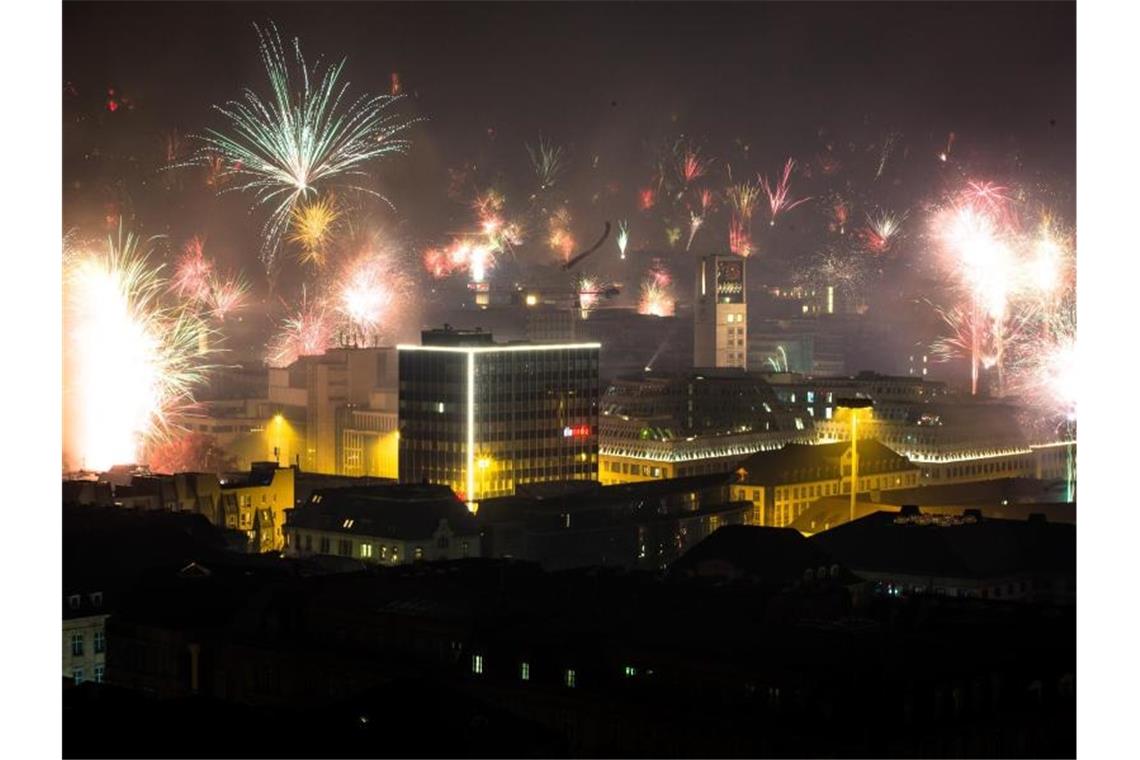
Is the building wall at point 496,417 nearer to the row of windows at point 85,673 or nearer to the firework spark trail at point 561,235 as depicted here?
the row of windows at point 85,673

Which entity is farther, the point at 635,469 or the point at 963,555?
the point at 635,469

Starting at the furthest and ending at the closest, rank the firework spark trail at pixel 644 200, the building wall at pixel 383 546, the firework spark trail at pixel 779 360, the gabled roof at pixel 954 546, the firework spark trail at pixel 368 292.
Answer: the firework spark trail at pixel 644 200
the firework spark trail at pixel 779 360
the firework spark trail at pixel 368 292
the building wall at pixel 383 546
the gabled roof at pixel 954 546

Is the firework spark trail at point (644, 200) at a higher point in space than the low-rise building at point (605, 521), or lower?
higher

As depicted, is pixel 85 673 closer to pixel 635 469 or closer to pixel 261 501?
pixel 261 501

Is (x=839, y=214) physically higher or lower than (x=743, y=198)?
lower

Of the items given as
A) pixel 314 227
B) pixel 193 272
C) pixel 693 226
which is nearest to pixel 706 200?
pixel 693 226

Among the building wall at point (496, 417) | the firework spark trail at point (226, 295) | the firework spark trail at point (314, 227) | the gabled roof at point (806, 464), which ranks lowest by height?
the gabled roof at point (806, 464)

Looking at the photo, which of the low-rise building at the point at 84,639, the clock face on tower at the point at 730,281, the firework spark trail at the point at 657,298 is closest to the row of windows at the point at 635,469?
the clock face on tower at the point at 730,281
